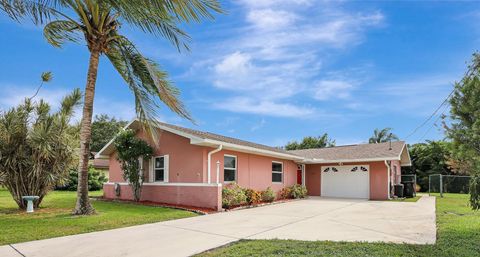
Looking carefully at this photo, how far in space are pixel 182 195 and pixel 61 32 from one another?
740 centimetres

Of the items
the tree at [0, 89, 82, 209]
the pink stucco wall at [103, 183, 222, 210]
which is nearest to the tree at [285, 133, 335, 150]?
the pink stucco wall at [103, 183, 222, 210]

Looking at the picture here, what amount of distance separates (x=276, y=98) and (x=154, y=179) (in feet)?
25.2

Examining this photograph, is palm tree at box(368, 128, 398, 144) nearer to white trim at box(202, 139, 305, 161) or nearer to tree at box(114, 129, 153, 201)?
white trim at box(202, 139, 305, 161)

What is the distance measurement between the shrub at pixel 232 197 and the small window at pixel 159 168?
3151mm

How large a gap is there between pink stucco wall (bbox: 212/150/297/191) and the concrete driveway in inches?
163

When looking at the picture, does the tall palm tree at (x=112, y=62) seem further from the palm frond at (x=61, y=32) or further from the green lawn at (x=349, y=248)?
the green lawn at (x=349, y=248)

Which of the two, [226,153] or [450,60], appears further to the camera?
[226,153]

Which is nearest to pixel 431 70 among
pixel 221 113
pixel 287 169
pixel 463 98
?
pixel 463 98

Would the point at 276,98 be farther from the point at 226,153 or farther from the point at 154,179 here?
the point at 154,179

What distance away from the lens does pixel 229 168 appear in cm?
1579

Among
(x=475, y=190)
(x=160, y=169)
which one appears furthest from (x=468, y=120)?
(x=160, y=169)

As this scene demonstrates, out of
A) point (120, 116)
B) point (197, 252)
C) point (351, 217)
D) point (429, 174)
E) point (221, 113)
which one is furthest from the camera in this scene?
point (120, 116)

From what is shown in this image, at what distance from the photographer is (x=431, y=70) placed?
13.7 meters

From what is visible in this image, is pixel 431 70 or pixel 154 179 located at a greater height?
pixel 431 70
